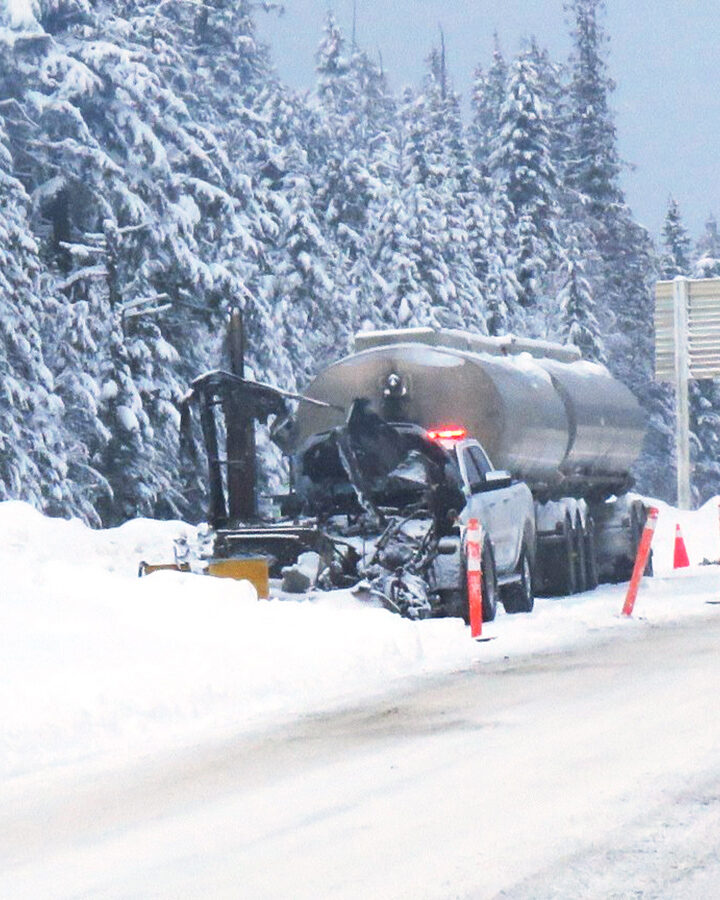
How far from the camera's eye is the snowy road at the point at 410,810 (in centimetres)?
691

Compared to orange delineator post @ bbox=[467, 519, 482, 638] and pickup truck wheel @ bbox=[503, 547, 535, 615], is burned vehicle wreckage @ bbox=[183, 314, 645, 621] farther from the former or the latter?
orange delineator post @ bbox=[467, 519, 482, 638]

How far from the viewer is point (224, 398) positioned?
2200 centimetres

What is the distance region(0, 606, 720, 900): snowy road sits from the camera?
6.91m

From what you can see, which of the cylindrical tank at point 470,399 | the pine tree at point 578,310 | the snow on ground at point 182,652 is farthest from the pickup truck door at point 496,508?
the pine tree at point 578,310

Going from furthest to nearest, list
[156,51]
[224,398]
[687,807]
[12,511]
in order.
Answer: [156,51], [12,511], [224,398], [687,807]

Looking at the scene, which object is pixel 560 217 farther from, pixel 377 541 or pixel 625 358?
pixel 377 541

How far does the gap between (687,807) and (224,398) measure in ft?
46.8

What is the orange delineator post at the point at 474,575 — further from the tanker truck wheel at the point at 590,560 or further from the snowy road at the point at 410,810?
the tanker truck wheel at the point at 590,560

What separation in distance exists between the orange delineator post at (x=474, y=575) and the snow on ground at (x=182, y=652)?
0.53 ft

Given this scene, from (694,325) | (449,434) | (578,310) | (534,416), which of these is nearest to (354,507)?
(449,434)

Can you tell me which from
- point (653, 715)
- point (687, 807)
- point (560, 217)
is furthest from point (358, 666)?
point (560, 217)

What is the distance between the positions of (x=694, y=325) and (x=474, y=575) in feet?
101

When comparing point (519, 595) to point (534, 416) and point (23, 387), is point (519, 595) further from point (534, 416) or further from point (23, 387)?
point (23, 387)

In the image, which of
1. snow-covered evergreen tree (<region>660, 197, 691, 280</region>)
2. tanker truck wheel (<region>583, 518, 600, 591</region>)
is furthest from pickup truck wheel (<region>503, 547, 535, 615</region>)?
snow-covered evergreen tree (<region>660, 197, 691, 280</region>)
